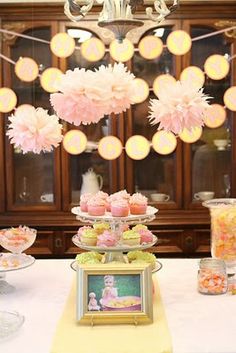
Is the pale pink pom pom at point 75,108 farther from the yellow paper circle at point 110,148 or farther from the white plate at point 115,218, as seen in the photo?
the yellow paper circle at point 110,148

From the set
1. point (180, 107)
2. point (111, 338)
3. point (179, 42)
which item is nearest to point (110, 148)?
point (179, 42)

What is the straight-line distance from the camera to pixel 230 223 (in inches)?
68.7

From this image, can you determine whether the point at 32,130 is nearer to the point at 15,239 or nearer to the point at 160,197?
the point at 15,239

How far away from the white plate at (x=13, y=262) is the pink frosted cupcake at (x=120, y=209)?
351mm

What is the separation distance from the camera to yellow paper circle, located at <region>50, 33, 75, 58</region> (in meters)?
2.94

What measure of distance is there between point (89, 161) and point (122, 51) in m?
0.75

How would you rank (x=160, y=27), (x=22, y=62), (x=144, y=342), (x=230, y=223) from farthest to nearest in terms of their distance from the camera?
(x=160, y=27), (x=22, y=62), (x=230, y=223), (x=144, y=342)

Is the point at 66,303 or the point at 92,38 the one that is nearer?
the point at 66,303

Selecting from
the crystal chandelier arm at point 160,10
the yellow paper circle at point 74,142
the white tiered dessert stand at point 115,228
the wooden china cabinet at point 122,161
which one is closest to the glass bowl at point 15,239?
the white tiered dessert stand at point 115,228

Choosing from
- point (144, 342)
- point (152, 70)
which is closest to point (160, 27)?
point (152, 70)

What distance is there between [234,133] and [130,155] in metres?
0.69

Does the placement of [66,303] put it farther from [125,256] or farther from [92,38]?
[92,38]

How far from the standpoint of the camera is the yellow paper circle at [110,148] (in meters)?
3.07

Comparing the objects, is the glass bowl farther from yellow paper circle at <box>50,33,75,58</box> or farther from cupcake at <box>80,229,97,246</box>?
yellow paper circle at <box>50,33,75,58</box>
